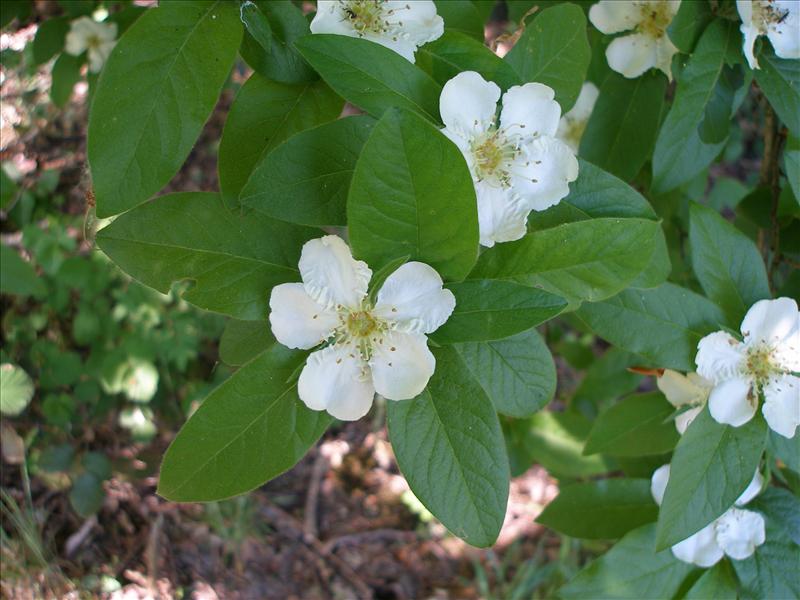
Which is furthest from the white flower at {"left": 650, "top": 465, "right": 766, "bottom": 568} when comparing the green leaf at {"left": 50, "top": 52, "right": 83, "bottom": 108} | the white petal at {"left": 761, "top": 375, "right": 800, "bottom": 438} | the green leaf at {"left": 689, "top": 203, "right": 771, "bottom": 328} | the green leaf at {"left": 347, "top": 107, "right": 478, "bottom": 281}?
the green leaf at {"left": 50, "top": 52, "right": 83, "bottom": 108}

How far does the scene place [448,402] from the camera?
106 cm

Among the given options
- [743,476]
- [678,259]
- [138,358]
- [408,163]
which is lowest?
[138,358]

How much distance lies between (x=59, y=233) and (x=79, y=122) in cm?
81

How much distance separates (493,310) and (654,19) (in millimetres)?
799

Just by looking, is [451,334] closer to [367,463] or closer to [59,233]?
[59,233]

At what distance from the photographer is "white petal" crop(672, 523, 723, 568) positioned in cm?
145

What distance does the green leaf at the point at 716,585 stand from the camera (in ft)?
4.79

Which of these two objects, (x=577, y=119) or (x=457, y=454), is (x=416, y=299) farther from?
(x=577, y=119)

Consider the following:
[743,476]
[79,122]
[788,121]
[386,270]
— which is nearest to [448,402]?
[386,270]

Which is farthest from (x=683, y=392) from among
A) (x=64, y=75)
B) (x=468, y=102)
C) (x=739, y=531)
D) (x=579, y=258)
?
(x=64, y=75)

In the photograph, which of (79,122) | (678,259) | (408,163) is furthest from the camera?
(79,122)

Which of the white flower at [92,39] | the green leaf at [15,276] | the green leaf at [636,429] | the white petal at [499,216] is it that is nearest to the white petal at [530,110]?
the white petal at [499,216]

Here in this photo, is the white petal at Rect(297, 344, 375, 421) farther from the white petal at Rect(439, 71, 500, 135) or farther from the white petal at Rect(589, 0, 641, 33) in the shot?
the white petal at Rect(589, 0, 641, 33)

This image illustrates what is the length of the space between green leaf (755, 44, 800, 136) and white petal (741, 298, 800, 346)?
0.98 ft
